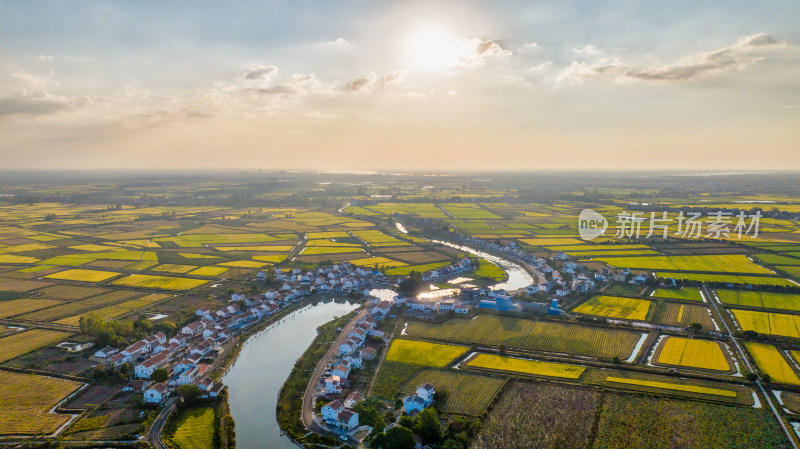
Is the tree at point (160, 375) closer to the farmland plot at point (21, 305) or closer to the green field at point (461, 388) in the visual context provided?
the green field at point (461, 388)

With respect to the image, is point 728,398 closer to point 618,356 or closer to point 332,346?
point 618,356

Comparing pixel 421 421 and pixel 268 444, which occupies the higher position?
pixel 421 421

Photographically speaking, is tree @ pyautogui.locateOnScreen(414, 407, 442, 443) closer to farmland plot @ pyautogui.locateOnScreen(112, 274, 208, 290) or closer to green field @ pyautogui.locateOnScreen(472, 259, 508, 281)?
green field @ pyautogui.locateOnScreen(472, 259, 508, 281)

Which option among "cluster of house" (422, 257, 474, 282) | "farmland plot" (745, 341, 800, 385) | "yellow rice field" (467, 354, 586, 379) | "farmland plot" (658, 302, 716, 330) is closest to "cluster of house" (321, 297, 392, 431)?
"yellow rice field" (467, 354, 586, 379)

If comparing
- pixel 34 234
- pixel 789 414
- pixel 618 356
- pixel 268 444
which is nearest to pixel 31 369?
pixel 268 444

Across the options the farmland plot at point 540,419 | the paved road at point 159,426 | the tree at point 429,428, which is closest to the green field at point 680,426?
the farmland plot at point 540,419

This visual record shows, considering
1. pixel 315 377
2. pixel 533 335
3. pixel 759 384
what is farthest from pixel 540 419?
pixel 759 384
